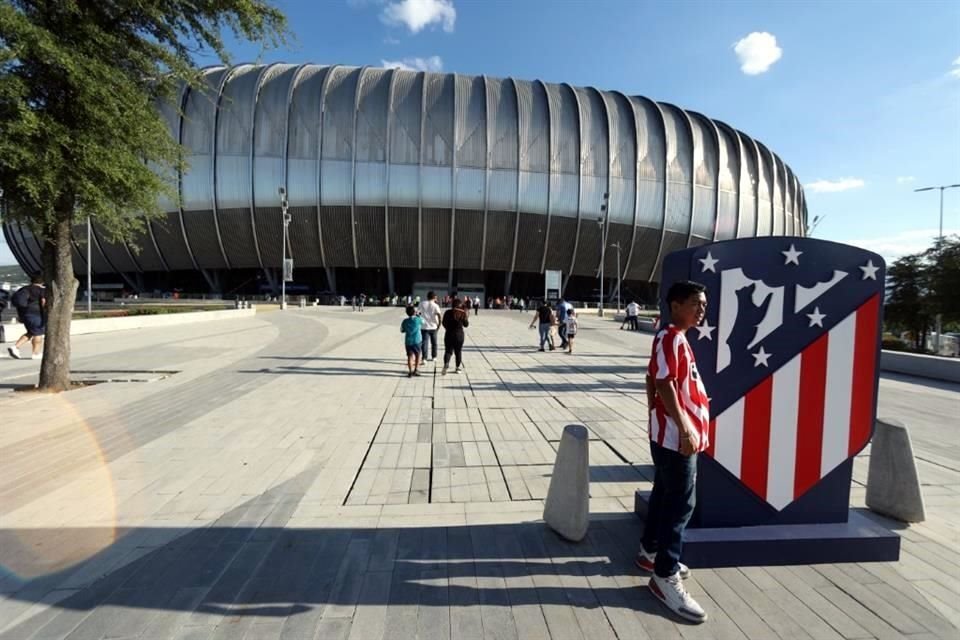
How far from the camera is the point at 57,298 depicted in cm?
804

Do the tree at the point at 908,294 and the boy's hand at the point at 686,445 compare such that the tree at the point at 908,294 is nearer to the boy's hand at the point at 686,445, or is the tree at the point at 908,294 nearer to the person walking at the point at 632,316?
the person walking at the point at 632,316

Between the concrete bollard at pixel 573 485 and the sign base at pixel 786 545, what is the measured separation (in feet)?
2.31

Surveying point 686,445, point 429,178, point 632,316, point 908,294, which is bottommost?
point 686,445

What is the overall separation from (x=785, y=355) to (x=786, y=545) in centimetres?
128

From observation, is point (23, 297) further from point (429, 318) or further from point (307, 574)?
point (307, 574)

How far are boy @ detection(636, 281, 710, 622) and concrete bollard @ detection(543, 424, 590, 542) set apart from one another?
64 centimetres

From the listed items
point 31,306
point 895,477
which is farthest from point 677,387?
point 31,306

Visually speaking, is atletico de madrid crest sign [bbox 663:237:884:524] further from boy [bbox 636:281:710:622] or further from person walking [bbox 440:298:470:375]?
person walking [bbox 440:298:470:375]

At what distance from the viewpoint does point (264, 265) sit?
50750 mm

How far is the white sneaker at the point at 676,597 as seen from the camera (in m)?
2.62

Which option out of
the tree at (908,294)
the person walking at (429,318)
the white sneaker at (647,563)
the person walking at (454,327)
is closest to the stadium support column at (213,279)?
A: the person walking at (429,318)

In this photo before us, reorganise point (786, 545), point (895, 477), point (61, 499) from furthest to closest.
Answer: point (61, 499)
point (895, 477)
point (786, 545)

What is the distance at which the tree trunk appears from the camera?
791 centimetres

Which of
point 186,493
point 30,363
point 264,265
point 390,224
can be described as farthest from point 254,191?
point 186,493
